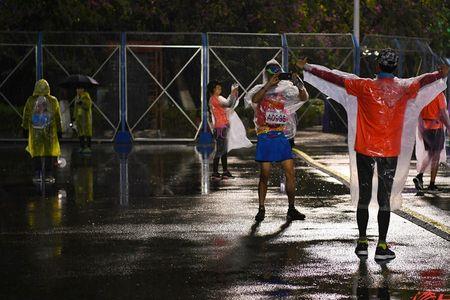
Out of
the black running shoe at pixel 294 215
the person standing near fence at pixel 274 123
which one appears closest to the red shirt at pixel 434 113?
the person standing near fence at pixel 274 123

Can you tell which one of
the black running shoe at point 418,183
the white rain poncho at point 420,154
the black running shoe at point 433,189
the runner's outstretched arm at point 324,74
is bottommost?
the black running shoe at point 433,189

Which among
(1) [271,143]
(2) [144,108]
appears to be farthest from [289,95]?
(2) [144,108]

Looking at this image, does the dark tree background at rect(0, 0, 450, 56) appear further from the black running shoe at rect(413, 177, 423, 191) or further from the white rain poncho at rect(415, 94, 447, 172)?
the black running shoe at rect(413, 177, 423, 191)

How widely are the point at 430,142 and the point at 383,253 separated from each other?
624 centimetres

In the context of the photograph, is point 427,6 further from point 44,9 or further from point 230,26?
point 44,9

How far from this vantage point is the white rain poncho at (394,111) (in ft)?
34.6

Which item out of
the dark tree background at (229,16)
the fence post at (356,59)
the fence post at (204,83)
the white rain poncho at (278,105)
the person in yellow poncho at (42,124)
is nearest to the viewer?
the white rain poncho at (278,105)

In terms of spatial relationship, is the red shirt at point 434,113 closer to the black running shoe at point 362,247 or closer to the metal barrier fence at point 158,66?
the black running shoe at point 362,247

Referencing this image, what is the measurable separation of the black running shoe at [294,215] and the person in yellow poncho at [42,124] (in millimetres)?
5476

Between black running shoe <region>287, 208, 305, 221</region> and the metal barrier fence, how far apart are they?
14.8 meters

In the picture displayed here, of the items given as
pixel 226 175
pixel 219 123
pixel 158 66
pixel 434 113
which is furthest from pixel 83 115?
pixel 434 113

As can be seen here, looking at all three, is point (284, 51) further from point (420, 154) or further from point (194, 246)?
point (194, 246)

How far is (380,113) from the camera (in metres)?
10.5

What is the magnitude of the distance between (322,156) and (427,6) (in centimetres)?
1871
